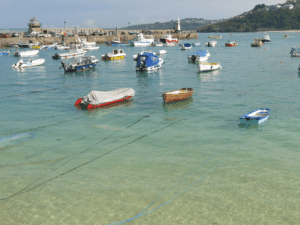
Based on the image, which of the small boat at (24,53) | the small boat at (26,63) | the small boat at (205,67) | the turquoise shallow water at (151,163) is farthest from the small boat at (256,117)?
the small boat at (24,53)

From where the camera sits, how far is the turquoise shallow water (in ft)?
37.4

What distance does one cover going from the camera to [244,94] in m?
32.0

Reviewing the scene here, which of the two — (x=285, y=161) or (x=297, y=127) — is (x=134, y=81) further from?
(x=285, y=161)

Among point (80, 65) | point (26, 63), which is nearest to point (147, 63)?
point (80, 65)

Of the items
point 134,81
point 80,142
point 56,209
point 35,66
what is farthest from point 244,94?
point 35,66

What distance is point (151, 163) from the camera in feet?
50.6

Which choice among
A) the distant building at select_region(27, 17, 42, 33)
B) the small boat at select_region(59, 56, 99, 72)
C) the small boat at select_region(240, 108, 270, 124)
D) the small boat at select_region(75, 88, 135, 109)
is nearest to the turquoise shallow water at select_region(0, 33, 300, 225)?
the small boat at select_region(240, 108, 270, 124)

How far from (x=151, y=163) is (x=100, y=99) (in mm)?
13376

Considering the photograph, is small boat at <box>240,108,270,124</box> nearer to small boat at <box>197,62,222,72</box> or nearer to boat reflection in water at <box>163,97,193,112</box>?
boat reflection in water at <box>163,97,193,112</box>

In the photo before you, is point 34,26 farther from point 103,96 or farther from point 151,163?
point 151,163

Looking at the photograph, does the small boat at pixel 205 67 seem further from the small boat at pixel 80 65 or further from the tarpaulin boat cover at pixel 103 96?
the tarpaulin boat cover at pixel 103 96

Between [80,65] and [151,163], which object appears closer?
[151,163]

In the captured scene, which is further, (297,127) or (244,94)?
(244,94)

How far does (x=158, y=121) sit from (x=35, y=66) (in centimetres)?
5227
